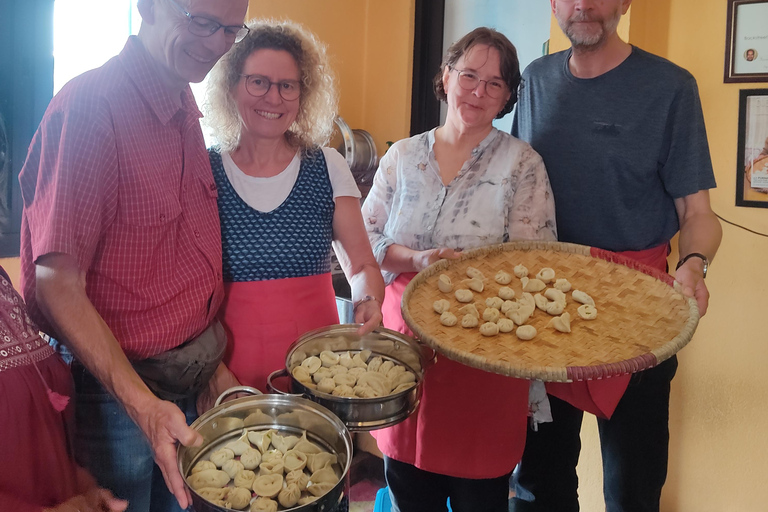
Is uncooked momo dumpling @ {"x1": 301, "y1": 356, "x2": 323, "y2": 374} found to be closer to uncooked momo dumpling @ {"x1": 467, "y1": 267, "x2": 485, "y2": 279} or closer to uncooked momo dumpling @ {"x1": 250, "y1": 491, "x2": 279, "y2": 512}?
uncooked momo dumpling @ {"x1": 250, "y1": 491, "x2": 279, "y2": 512}

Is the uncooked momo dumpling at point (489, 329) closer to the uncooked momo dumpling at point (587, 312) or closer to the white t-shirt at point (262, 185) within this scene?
the uncooked momo dumpling at point (587, 312)

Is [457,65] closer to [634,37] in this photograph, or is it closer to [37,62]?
[634,37]

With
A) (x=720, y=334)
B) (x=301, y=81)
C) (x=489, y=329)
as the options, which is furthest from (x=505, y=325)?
(x=720, y=334)

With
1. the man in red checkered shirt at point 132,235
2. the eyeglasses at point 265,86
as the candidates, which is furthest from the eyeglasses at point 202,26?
the eyeglasses at point 265,86

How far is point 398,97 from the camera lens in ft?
9.83

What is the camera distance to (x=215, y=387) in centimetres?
123

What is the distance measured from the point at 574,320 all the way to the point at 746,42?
4.47ft

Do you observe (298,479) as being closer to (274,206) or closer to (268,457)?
(268,457)

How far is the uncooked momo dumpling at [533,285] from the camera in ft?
4.43

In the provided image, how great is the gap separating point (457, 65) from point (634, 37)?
0.89 m

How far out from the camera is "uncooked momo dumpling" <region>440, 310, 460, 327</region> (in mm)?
1225

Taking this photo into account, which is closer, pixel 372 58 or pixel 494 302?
pixel 494 302

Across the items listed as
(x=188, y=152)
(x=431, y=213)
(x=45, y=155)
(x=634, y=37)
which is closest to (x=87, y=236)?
(x=45, y=155)

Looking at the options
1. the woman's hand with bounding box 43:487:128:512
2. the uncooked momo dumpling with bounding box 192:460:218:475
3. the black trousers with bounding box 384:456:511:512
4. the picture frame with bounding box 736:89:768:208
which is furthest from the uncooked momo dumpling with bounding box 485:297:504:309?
the picture frame with bounding box 736:89:768:208
